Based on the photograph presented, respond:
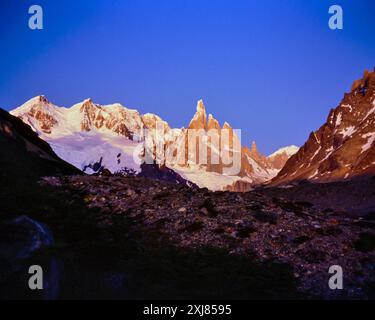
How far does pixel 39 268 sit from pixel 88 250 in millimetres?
6938

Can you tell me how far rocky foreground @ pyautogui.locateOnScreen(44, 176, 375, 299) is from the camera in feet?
111

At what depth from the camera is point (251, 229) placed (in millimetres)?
40188
